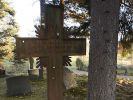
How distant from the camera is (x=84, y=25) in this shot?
9.19 m

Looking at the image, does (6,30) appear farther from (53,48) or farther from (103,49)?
(103,49)

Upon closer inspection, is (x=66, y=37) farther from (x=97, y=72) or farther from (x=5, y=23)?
(x=5, y=23)

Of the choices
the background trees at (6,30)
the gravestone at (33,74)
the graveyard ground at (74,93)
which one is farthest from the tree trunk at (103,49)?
the background trees at (6,30)

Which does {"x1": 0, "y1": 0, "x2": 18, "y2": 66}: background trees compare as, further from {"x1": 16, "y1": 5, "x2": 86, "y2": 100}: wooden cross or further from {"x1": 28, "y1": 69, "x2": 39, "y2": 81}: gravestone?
{"x1": 16, "y1": 5, "x2": 86, "y2": 100}: wooden cross

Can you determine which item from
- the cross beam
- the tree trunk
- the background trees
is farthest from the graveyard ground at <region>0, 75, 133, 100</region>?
the background trees

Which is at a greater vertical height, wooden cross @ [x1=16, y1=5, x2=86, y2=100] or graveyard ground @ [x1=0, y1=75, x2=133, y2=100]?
wooden cross @ [x1=16, y1=5, x2=86, y2=100]

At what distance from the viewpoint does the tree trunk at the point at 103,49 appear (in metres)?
5.27

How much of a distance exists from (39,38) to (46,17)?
0.47 m

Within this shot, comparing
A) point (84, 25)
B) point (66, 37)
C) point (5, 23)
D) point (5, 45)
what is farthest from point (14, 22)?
point (66, 37)

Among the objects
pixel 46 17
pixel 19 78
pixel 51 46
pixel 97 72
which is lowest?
pixel 19 78

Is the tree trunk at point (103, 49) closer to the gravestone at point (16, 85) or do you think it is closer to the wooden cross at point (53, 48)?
the wooden cross at point (53, 48)

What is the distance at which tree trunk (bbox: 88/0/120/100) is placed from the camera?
5.27 metres

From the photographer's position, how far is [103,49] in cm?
527

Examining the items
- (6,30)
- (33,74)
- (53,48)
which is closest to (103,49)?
(53,48)
